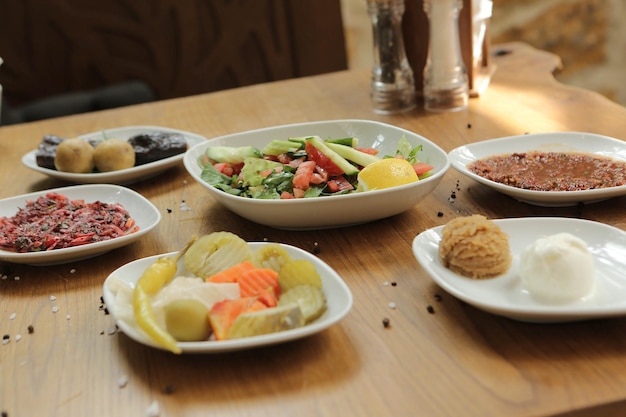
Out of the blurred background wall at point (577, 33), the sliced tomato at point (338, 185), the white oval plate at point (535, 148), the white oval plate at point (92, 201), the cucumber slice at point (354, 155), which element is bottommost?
the blurred background wall at point (577, 33)

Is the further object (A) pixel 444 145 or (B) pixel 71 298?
(A) pixel 444 145

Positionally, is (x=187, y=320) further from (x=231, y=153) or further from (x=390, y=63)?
(x=390, y=63)

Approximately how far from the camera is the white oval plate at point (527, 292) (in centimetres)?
91

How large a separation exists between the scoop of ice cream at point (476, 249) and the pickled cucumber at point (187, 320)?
36cm

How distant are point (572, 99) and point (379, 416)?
1.37 meters

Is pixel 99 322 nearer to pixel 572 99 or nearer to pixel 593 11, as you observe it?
pixel 572 99

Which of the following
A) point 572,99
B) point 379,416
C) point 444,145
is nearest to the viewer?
point 379,416

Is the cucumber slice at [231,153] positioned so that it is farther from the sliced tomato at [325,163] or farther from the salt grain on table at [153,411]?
the salt grain on table at [153,411]

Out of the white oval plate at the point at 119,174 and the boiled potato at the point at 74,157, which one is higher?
the boiled potato at the point at 74,157

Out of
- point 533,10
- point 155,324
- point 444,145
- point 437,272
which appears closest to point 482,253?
point 437,272

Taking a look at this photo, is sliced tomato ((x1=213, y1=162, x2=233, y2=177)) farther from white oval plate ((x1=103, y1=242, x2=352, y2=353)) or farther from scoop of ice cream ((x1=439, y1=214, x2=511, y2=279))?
scoop of ice cream ((x1=439, y1=214, x2=511, y2=279))

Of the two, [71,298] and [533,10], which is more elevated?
[71,298]

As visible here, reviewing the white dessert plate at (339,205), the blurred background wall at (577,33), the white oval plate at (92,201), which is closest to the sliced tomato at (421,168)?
the white dessert plate at (339,205)

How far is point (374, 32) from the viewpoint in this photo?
194 centimetres
